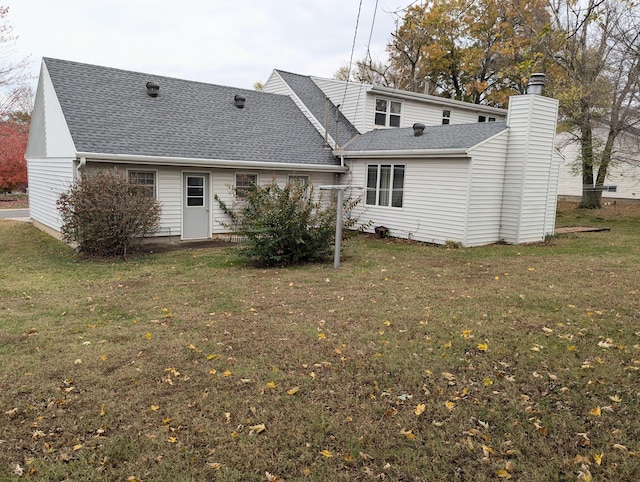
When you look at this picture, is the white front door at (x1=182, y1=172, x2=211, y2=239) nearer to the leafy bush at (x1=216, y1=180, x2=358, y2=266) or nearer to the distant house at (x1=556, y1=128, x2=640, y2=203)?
the leafy bush at (x1=216, y1=180, x2=358, y2=266)

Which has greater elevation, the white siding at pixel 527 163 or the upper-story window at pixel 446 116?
the upper-story window at pixel 446 116

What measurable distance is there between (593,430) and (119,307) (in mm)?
5892

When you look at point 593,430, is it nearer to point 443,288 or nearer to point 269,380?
point 269,380

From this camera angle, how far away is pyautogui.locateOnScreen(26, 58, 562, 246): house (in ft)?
40.9

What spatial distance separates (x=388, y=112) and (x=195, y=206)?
28.8ft

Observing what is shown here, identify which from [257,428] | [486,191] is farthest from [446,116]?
[257,428]

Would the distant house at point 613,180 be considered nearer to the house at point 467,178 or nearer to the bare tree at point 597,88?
the bare tree at point 597,88

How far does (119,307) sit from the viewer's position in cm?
672

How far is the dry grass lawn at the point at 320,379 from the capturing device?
318cm

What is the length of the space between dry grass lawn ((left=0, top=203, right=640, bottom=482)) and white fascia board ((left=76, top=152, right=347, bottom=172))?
407 centimetres

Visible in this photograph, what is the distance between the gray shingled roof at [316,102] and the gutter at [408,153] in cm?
133

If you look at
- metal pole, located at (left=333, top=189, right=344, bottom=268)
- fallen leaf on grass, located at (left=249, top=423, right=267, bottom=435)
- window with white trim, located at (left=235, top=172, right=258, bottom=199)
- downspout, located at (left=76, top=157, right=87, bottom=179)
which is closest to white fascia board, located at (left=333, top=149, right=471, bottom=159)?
window with white trim, located at (left=235, top=172, right=258, bottom=199)

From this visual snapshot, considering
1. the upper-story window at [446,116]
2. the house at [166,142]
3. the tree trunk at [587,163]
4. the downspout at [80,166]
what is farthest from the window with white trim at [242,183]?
the tree trunk at [587,163]

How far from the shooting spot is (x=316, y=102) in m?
18.5
